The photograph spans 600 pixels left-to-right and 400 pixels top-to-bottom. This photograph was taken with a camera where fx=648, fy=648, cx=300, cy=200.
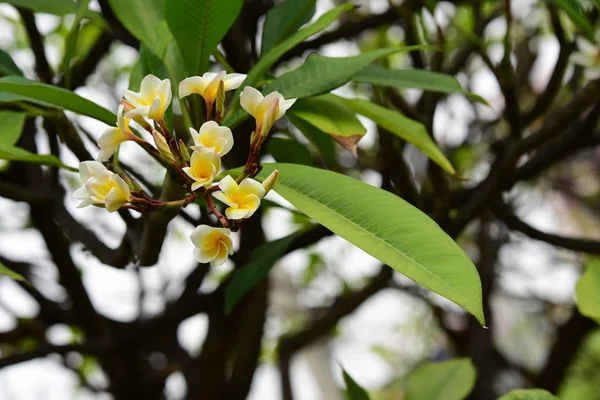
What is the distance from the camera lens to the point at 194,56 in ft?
1.60

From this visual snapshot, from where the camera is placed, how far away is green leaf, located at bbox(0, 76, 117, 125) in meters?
0.40

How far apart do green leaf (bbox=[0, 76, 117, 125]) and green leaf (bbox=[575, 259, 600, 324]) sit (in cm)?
42

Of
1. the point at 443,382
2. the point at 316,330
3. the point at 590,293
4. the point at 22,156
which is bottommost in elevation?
the point at 316,330

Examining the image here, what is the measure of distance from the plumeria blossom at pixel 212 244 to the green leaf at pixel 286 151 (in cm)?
25

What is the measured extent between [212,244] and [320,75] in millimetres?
155

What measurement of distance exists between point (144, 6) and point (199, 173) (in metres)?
0.24

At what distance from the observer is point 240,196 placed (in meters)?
0.38

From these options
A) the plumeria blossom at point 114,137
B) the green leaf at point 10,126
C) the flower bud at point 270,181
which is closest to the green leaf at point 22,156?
the green leaf at point 10,126

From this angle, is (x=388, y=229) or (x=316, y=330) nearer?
(x=388, y=229)

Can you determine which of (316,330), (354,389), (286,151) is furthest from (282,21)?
(316,330)

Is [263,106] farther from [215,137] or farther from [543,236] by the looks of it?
[543,236]

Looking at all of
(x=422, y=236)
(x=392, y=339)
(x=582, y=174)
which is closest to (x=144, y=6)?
(x=422, y=236)

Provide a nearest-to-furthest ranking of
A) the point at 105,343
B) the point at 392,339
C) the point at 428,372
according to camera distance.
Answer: the point at 428,372
the point at 105,343
the point at 392,339

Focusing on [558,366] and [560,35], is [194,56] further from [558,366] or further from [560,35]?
[558,366]
